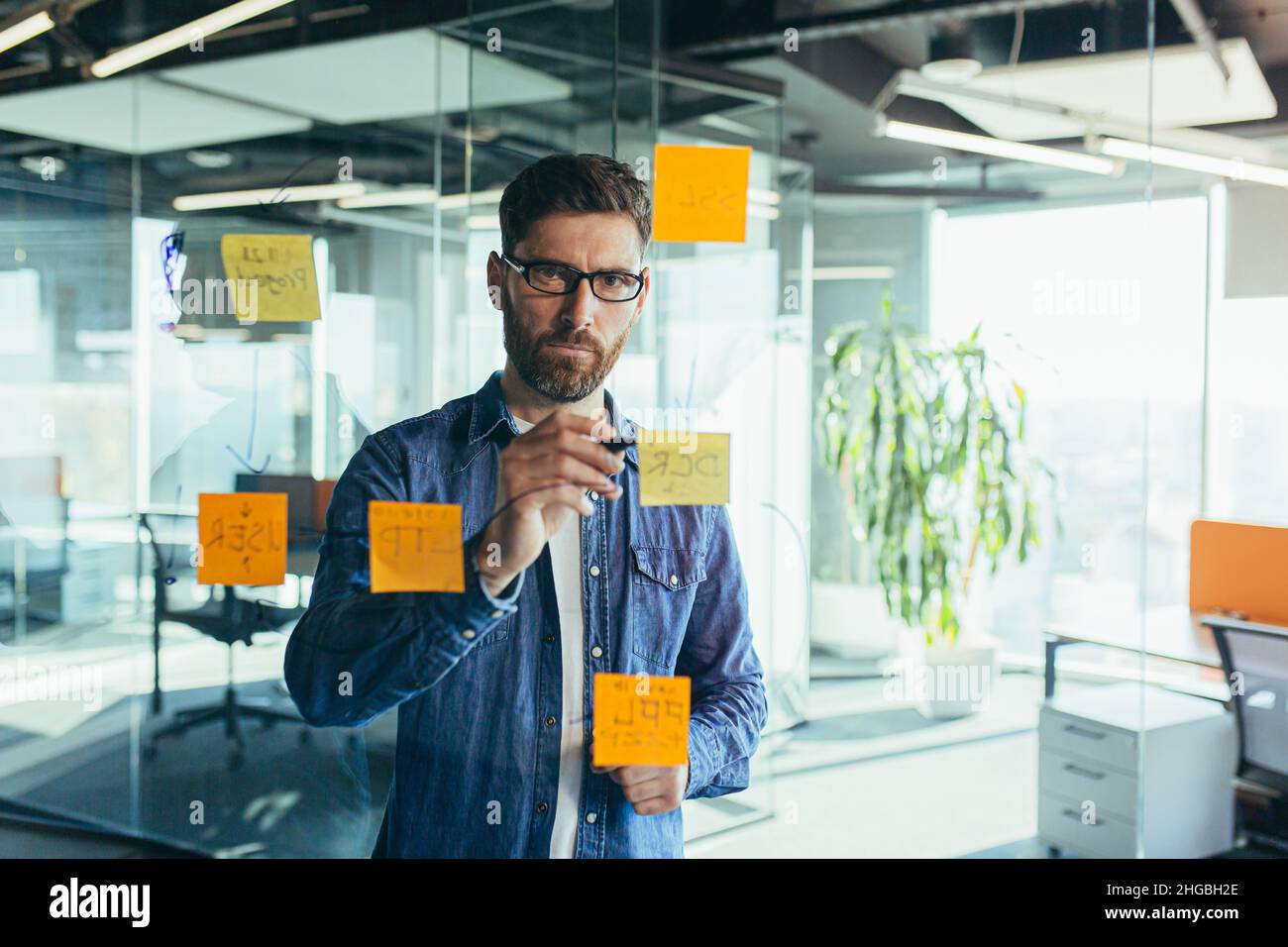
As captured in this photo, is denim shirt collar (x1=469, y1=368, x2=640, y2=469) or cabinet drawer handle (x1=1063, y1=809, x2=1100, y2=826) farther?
cabinet drawer handle (x1=1063, y1=809, x2=1100, y2=826)

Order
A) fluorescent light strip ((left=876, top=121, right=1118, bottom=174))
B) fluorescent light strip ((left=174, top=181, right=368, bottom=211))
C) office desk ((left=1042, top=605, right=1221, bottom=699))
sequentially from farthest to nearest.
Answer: office desk ((left=1042, top=605, right=1221, bottom=699)), fluorescent light strip ((left=876, top=121, right=1118, bottom=174)), fluorescent light strip ((left=174, top=181, right=368, bottom=211))

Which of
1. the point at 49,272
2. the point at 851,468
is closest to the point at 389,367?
the point at 49,272

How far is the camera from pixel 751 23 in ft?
10.3

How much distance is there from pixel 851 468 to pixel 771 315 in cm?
101

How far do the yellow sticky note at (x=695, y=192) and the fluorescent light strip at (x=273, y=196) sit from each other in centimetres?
102

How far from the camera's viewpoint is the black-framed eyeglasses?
1.25m

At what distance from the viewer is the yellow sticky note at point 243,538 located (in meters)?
1.70

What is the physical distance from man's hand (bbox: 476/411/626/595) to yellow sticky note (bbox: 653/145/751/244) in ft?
1.21

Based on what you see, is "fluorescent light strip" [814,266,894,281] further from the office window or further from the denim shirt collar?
the denim shirt collar

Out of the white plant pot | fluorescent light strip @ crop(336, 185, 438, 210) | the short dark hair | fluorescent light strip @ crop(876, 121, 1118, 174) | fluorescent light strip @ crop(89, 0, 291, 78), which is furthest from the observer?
the white plant pot

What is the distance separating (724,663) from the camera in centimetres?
134

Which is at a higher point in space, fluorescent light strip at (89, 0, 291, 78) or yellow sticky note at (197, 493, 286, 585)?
fluorescent light strip at (89, 0, 291, 78)

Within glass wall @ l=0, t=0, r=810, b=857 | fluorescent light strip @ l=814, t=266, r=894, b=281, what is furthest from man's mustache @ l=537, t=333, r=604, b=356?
fluorescent light strip @ l=814, t=266, r=894, b=281

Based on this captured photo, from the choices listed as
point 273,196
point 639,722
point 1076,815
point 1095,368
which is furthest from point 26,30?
point 1076,815
